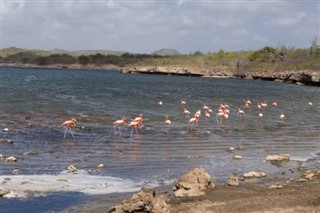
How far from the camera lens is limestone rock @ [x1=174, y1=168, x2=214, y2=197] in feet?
43.6

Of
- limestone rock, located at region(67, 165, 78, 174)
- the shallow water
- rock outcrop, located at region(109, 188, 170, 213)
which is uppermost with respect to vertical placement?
rock outcrop, located at region(109, 188, 170, 213)

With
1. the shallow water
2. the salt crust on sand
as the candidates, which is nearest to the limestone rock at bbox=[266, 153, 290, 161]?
the shallow water

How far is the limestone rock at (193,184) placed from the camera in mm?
13302

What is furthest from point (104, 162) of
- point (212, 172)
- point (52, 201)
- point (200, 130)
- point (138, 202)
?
point (200, 130)

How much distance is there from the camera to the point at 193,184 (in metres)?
13.7

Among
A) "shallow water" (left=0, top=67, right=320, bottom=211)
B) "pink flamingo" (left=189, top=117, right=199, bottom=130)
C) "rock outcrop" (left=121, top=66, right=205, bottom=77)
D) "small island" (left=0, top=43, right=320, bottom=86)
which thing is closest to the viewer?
"shallow water" (left=0, top=67, right=320, bottom=211)

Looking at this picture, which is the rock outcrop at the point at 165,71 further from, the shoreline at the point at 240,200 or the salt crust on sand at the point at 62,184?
the shoreline at the point at 240,200

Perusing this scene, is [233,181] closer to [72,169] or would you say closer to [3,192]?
[72,169]

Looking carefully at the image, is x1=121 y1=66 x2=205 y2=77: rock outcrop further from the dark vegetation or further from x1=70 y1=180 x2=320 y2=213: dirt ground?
x1=70 y1=180 x2=320 y2=213: dirt ground

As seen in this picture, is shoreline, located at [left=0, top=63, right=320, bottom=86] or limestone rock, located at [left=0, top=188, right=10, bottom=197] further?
shoreline, located at [left=0, top=63, right=320, bottom=86]

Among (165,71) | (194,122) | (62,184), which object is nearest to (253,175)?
(62,184)

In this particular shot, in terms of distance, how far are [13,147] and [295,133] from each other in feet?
51.2

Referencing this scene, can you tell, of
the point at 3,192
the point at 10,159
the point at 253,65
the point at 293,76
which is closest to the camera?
the point at 3,192

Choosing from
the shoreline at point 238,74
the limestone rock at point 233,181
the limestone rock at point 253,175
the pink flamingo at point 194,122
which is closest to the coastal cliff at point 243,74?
the shoreline at point 238,74
